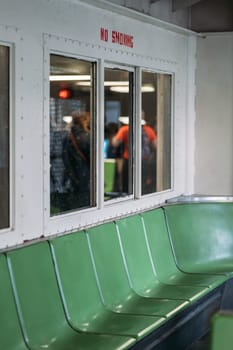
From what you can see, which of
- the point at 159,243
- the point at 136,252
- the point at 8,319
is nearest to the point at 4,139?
the point at 8,319

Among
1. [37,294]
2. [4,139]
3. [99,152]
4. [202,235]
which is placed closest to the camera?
[37,294]

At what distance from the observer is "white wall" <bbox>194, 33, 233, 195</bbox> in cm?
699

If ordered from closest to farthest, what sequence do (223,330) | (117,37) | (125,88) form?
(223,330), (117,37), (125,88)

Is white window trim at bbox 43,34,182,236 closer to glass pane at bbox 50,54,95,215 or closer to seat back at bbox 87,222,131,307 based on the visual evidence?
glass pane at bbox 50,54,95,215

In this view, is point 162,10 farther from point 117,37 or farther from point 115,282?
point 115,282

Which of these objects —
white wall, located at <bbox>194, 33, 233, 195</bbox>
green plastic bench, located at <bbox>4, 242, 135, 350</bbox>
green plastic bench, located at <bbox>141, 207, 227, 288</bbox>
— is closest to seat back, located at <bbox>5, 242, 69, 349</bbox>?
green plastic bench, located at <bbox>4, 242, 135, 350</bbox>

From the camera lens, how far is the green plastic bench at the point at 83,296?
4.32 m

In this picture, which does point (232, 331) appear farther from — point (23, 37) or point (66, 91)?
point (66, 91)

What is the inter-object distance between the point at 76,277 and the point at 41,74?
1213mm

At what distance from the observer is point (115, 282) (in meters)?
4.99

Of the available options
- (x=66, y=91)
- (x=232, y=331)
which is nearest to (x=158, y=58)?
(x=66, y=91)

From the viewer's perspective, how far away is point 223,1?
22.5 ft

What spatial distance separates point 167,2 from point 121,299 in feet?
8.98

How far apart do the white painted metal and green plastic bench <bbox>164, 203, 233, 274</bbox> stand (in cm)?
62
